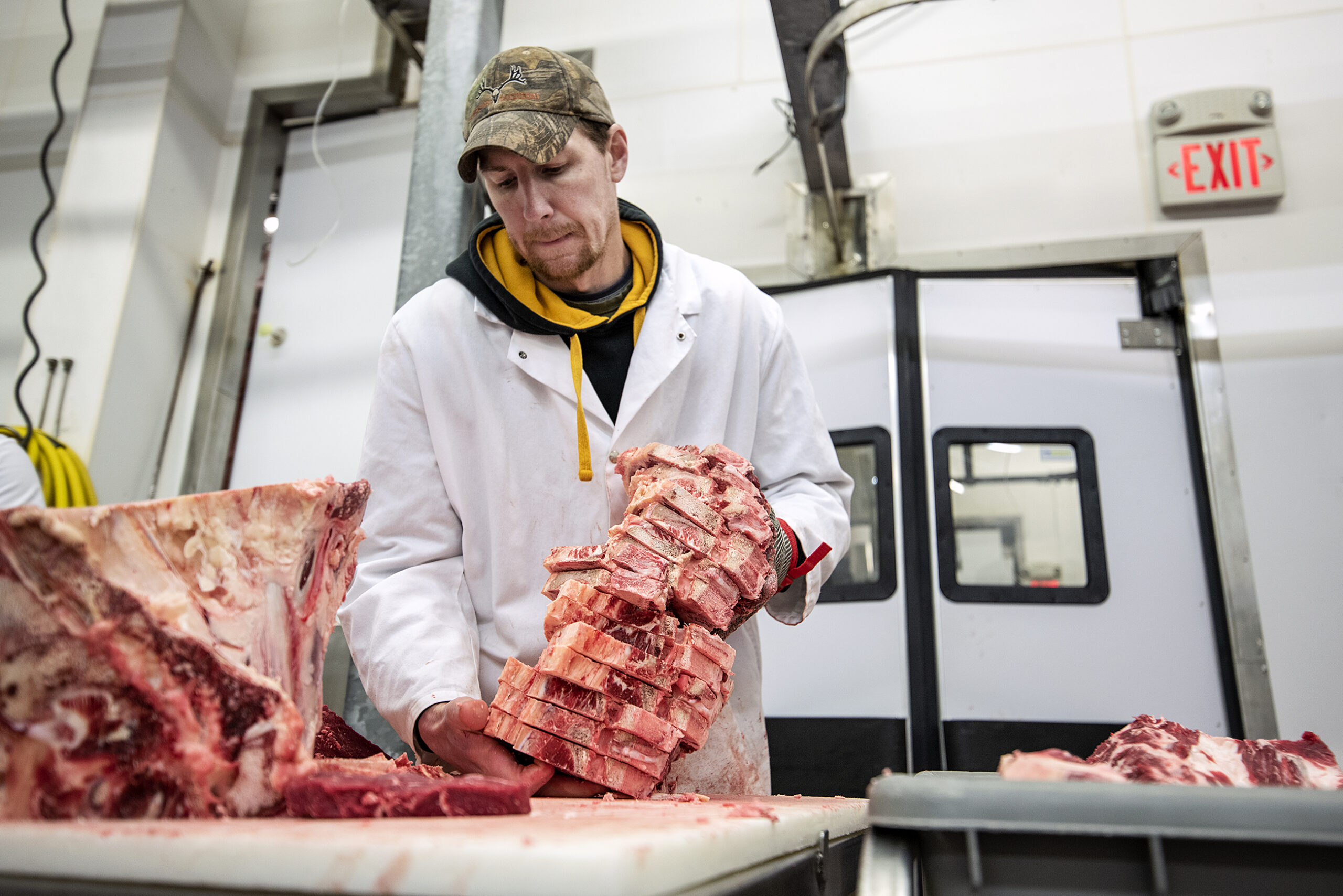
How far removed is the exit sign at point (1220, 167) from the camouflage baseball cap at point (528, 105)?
2805 millimetres

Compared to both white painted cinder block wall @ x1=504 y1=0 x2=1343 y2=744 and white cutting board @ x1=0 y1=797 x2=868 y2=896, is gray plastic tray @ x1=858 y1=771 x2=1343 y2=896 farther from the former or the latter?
white painted cinder block wall @ x1=504 y1=0 x2=1343 y2=744

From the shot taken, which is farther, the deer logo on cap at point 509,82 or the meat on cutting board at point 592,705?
the deer logo on cap at point 509,82

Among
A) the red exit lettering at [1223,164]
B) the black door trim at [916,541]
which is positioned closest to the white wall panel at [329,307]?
the black door trim at [916,541]

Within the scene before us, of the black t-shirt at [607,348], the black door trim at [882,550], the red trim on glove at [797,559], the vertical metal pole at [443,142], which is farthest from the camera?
the black door trim at [882,550]

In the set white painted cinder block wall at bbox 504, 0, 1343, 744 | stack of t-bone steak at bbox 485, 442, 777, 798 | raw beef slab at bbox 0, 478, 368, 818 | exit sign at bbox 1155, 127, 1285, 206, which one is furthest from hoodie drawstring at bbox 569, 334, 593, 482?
exit sign at bbox 1155, 127, 1285, 206

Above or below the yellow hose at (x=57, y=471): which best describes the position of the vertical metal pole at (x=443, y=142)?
above

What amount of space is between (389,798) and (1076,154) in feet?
13.0

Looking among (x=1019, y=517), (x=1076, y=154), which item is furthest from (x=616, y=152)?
(x=1076, y=154)

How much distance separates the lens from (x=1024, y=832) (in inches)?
34.5

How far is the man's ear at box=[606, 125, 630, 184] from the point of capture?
220 cm

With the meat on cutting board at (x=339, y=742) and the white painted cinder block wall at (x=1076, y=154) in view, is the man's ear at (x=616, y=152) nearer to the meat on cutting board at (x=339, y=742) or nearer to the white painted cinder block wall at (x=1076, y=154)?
the meat on cutting board at (x=339, y=742)

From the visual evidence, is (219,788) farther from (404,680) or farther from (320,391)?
(320,391)

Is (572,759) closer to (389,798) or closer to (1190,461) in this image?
(389,798)

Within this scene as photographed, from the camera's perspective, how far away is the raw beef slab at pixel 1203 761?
41.6 inches
